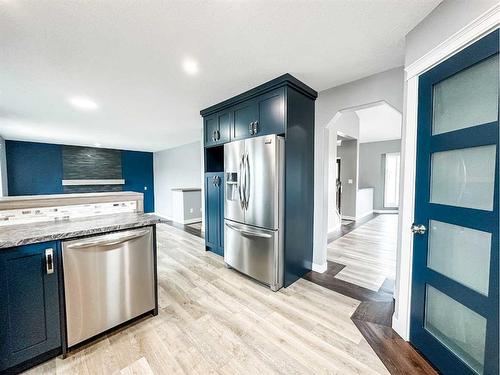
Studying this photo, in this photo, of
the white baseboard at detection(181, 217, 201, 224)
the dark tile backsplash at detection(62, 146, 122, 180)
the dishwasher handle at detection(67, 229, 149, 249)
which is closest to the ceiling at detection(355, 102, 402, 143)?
the dishwasher handle at detection(67, 229, 149, 249)

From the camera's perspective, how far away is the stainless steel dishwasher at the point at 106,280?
1488 millimetres

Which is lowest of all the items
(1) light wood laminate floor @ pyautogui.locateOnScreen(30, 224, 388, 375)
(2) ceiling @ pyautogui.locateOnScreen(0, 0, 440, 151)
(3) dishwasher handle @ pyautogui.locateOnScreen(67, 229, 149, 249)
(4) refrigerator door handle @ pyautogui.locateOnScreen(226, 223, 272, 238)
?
(1) light wood laminate floor @ pyautogui.locateOnScreen(30, 224, 388, 375)

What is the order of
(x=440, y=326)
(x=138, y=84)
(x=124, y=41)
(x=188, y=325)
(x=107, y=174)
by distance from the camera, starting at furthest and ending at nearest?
(x=107, y=174) → (x=138, y=84) → (x=188, y=325) → (x=124, y=41) → (x=440, y=326)

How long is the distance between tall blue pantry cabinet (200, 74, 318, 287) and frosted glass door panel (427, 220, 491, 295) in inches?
52.7

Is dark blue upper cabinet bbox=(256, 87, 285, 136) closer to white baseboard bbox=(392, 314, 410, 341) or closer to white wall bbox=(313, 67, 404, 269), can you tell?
white wall bbox=(313, 67, 404, 269)

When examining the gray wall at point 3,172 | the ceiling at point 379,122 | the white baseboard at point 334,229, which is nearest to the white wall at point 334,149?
the white baseboard at point 334,229

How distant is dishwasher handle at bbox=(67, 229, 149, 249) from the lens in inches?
58.1

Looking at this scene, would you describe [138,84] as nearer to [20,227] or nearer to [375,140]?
[20,227]

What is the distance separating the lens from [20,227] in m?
1.55

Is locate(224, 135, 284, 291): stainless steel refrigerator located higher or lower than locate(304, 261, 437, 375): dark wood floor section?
higher

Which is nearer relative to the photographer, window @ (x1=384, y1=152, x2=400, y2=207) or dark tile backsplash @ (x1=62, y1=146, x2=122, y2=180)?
dark tile backsplash @ (x1=62, y1=146, x2=122, y2=180)

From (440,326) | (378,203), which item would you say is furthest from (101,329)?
(378,203)

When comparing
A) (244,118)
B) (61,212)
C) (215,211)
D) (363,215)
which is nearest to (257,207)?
(215,211)

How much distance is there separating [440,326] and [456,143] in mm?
1310
